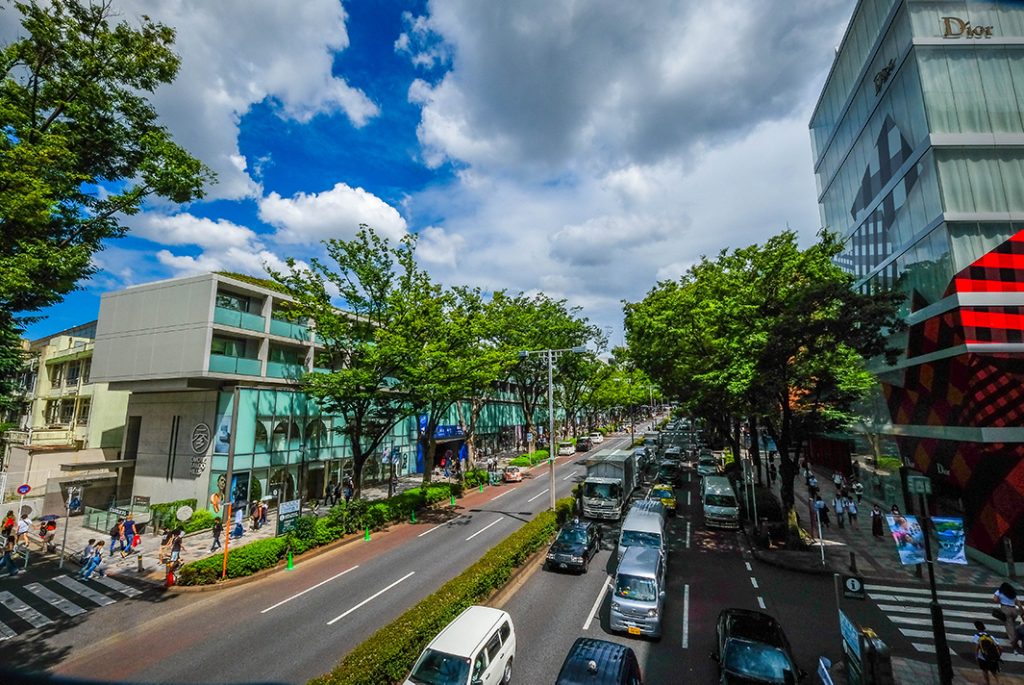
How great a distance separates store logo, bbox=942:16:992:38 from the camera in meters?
22.1

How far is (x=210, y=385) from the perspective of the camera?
2823cm

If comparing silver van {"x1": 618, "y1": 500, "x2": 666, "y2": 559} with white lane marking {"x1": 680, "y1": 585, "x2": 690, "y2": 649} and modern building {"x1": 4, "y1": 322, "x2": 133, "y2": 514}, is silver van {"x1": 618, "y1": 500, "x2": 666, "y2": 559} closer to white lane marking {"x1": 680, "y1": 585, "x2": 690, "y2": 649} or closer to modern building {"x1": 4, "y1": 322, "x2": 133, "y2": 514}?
white lane marking {"x1": 680, "y1": 585, "x2": 690, "y2": 649}

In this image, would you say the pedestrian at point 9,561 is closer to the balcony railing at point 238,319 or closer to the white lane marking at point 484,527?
the balcony railing at point 238,319

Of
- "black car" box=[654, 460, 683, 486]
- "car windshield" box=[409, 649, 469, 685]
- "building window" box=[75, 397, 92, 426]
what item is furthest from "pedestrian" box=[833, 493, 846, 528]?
"building window" box=[75, 397, 92, 426]

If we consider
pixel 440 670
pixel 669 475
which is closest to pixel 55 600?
pixel 440 670

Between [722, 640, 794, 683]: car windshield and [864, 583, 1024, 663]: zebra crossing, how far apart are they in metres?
6.49

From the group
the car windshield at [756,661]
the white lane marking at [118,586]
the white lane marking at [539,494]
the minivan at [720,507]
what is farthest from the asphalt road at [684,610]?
the white lane marking at [118,586]

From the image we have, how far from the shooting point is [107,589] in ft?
57.5

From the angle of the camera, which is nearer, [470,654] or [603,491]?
[470,654]

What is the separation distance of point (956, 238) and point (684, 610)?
68.0ft

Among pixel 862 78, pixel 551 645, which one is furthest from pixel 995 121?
pixel 551 645

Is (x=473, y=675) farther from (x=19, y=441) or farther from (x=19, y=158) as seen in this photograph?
(x=19, y=441)

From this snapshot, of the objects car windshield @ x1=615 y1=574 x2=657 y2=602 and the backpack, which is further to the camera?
car windshield @ x1=615 y1=574 x2=657 y2=602

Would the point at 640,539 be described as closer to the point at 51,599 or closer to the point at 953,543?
the point at 953,543
